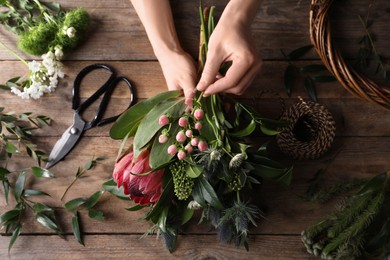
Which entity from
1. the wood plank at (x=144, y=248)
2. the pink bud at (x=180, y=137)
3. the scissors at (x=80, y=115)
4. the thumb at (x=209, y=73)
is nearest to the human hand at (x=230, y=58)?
the thumb at (x=209, y=73)

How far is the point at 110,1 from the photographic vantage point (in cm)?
89

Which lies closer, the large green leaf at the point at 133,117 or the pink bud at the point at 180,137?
the pink bud at the point at 180,137

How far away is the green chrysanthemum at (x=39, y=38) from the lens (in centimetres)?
85

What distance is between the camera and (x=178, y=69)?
787mm

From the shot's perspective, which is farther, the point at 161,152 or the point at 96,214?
the point at 96,214

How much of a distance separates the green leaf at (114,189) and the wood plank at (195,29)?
0.82ft

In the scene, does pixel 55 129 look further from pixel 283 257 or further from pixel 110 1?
pixel 283 257

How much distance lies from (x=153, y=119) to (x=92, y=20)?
30cm

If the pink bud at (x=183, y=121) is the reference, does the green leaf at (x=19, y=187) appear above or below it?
below

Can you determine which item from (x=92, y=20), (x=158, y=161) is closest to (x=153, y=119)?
(x=158, y=161)

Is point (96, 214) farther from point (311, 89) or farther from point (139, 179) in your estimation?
point (311, 89)

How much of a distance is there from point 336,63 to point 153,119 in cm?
35

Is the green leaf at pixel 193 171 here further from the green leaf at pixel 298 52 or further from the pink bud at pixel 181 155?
the green leaf at pixel 298 52

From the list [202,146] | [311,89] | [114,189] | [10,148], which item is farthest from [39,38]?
[311,89]
